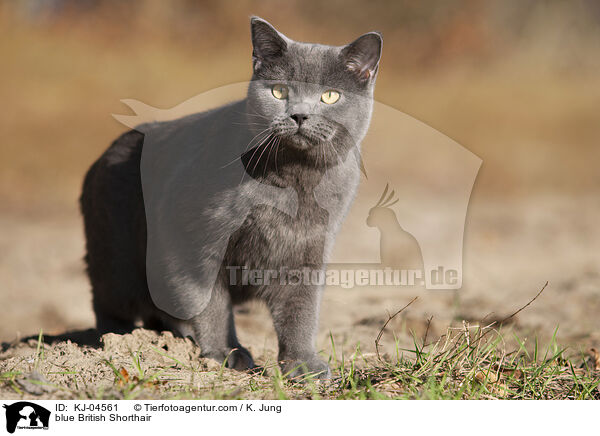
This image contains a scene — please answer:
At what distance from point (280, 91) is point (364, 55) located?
13.5 inches

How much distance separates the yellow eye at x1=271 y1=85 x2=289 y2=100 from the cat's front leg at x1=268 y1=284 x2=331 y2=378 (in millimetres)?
721

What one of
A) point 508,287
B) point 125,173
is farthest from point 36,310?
point 508,287

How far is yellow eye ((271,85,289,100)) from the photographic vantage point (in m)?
2.17

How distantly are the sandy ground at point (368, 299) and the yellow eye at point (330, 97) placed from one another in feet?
2.91

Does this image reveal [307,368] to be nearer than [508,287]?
Yes

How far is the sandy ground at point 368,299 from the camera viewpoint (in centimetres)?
221

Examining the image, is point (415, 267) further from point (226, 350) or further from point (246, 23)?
point (246, 23)

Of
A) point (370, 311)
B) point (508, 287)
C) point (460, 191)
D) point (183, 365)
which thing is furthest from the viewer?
point (460, 191)

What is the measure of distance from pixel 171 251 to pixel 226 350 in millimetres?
440

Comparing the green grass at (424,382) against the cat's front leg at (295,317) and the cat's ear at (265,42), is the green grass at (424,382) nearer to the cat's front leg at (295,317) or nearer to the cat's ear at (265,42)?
the cat's front leg at (295,317)

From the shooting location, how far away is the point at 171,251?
2354mm
